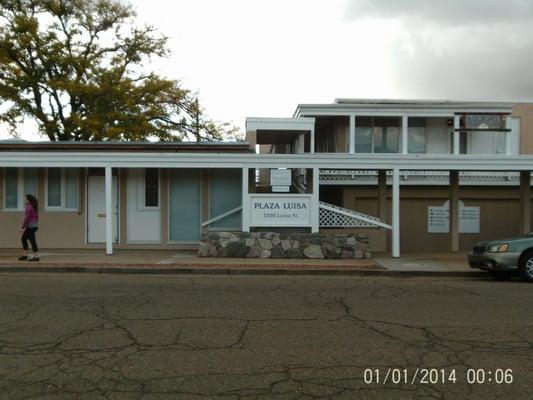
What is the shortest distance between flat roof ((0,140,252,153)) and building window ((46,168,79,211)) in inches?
39.2

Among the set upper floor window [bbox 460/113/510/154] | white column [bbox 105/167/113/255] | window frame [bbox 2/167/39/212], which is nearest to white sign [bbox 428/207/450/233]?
upper floor window [bbox 460/113/510/154]

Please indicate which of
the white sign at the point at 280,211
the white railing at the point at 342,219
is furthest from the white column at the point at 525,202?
the white sign at the point at 280,211

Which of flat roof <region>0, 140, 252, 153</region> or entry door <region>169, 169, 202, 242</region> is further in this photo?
flat roof <region>0, 140, 252, 153</region>

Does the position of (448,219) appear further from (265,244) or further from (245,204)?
(245,204)

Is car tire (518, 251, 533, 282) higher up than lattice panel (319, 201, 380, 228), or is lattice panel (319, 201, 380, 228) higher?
lattice panel (319, 201, 380, 228)

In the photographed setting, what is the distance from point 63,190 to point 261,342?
12.6 m

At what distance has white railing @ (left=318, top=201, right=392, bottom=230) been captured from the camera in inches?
623

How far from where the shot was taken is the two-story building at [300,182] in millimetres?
15461

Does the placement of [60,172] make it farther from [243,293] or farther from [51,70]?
[51,70]

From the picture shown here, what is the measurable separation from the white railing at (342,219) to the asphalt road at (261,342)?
5.02 metres

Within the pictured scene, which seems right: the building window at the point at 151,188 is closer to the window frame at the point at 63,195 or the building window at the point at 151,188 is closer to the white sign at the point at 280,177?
the window frame at the point at 63,195

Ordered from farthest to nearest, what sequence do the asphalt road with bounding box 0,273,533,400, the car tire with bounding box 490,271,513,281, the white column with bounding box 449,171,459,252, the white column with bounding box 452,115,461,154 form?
the white column with bounding box 452,115,461,154 < the white column with bounding box 449,171,459,252 < the car tire with bounding box 490,271,513,281 < the asphalt road with bounding box 0,273,533,400

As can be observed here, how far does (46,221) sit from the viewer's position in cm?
1731

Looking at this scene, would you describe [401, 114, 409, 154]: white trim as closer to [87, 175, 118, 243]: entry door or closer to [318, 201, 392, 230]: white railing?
[318, 201, 392, 230]: white railing
